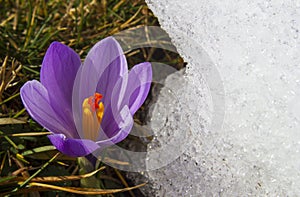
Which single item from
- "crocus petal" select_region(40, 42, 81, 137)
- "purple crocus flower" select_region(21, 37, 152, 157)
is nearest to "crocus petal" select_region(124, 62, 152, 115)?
"purple crocus flower" select_region(21, 37, 152, 157)

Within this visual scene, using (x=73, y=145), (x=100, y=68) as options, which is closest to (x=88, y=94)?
(x=100, y=68)

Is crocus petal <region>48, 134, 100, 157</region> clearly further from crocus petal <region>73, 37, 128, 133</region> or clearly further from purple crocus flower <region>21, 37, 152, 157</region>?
crocus petal <region>73, 37, 128, 133</region>

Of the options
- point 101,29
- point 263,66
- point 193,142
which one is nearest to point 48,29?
point 101,29

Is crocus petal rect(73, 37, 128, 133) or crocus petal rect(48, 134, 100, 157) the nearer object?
crocus petal rect(48, 134, 100, 157)

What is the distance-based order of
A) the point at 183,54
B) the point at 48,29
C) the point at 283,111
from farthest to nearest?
the point at 48,29, the point at 183,54, the point at 283,111

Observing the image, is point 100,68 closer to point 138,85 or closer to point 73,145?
point 138,85

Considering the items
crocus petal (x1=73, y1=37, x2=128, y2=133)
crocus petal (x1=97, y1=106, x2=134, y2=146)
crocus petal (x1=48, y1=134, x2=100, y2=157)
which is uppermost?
crocus petal (x1=73, y1=37, x2=128, y2=133)

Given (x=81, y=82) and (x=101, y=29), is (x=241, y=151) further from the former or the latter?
(x=101, y=29)
